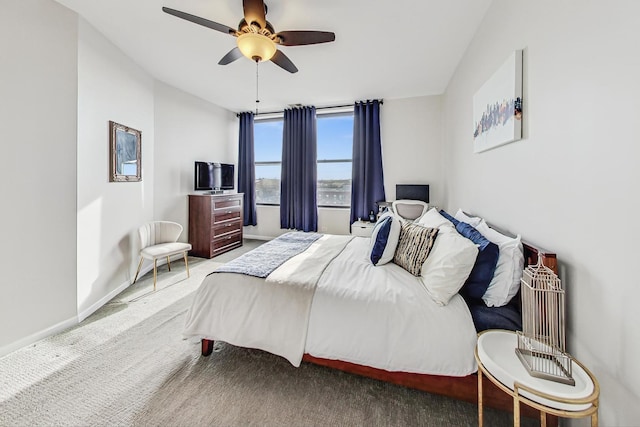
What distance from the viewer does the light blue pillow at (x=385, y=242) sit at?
77.5 inches

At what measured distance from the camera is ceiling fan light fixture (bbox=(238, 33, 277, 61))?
6.51 feet

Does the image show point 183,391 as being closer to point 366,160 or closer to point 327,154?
point 366,160

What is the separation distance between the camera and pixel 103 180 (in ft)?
8.41

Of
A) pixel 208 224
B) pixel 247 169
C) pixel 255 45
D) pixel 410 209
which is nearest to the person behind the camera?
pixel 255 45

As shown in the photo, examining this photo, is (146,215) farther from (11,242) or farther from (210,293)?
(210,293)

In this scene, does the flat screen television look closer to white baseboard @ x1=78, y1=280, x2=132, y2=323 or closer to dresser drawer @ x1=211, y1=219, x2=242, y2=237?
dresser drawer @ x1=211, y1=219, x2=242, y2=237

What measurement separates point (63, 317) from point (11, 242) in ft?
2.40

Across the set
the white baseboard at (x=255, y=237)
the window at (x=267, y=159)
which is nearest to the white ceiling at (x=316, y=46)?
the window at (x=267, y=159)

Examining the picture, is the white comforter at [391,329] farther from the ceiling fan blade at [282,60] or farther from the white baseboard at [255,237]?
the white baseboard at [255,237]

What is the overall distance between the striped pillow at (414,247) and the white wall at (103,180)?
2796 mm

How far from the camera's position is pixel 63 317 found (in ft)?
6.97

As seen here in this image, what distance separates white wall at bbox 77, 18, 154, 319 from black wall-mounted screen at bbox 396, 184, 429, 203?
3.78 metres

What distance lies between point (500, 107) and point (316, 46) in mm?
1921

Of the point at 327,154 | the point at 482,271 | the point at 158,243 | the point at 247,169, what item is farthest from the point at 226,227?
the point at 482,271
